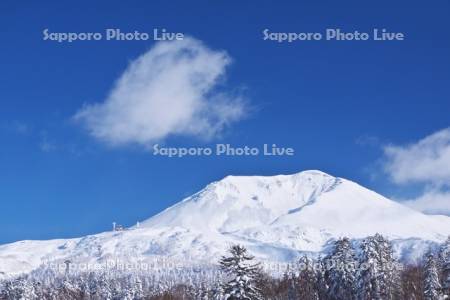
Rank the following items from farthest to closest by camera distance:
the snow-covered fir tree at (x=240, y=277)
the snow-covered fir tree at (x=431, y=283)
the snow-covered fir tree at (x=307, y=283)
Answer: the snow-covered fir tree at (x=307, y=283)
the snow-covered fir tree at (x=431, y=283)
the snow-covered fir tree at (x=240, y=277)

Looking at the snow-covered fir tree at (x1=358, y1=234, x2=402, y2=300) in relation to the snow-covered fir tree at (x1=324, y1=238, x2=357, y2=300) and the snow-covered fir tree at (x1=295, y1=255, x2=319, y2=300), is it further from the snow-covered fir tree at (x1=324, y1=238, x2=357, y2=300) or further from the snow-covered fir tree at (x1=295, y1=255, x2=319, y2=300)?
the snow-covered fir tree at (x1=295, y1=255, x2=319, y2=300)

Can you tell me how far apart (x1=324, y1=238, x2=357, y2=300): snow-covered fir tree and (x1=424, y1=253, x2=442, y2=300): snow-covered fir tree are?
8.17m

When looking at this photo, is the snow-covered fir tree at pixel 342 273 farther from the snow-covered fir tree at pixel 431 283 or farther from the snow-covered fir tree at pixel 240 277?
the snow-covered fir tree at pixel 240 277

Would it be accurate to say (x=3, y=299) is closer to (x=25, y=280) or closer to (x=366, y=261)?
(x=25, y=280)

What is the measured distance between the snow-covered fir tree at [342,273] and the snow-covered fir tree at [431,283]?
8.17 metres

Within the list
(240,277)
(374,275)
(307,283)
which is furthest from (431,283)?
(240,277)

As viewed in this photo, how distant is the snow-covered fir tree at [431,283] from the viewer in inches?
3403

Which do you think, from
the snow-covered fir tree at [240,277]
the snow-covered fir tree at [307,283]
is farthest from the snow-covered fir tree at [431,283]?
the snow-covered fir tree at [240,277]

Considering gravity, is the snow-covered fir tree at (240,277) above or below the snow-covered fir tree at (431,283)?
below

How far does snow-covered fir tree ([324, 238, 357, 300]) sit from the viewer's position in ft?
286

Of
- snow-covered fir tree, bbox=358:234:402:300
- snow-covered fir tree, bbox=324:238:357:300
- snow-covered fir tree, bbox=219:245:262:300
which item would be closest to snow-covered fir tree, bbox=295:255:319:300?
snow-covered fir tree, bbox=324:238:357:300

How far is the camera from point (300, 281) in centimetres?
11106

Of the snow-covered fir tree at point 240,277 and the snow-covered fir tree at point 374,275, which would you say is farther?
the snow-covered fir tree at point 374,275

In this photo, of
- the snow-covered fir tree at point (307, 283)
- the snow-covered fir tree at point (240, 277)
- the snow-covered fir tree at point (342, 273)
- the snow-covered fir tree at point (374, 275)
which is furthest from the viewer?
the snow-covered fir tree at point (307, 283)
